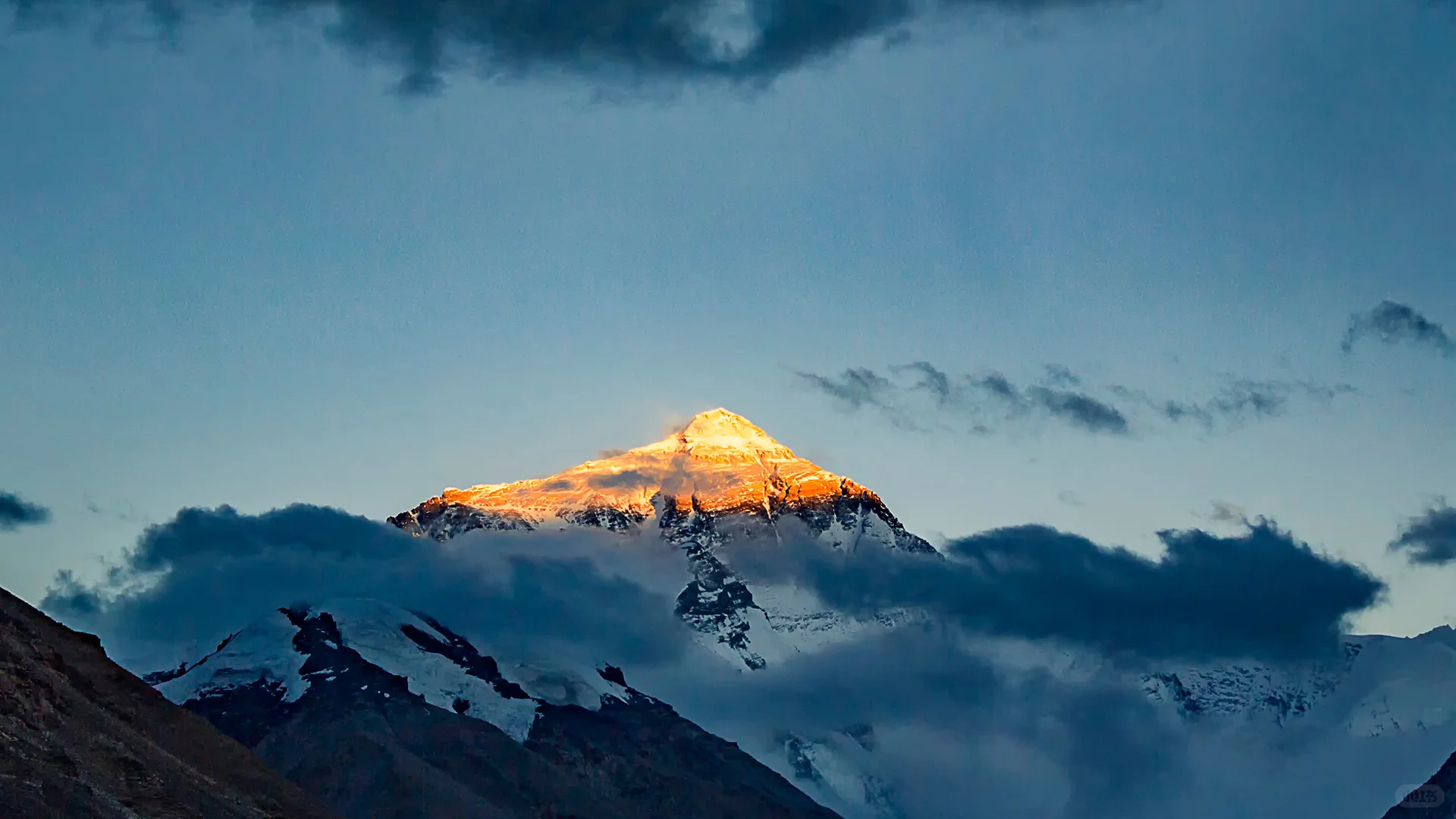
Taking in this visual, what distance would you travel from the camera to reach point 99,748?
542 ft

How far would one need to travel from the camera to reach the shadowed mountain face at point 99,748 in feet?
493

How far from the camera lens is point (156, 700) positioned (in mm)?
194500

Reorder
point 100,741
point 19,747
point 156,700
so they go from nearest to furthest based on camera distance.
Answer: point 19,747
point 100,741
point 156,700

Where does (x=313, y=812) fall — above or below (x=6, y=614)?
below

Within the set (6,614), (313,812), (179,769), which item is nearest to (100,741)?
(179,769)

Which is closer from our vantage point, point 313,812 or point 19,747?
point 19,747

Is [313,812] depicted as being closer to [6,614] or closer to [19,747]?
[6,614]

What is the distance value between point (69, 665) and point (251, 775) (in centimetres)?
1932

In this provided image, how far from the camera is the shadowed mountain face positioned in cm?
15012

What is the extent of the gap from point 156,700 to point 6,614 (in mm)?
17972

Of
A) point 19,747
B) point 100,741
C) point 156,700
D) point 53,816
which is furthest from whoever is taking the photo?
point 156,700

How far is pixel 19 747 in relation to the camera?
15375 centimetres

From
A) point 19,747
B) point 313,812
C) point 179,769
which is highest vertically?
point 19,747

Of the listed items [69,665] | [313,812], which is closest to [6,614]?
[69,665]
